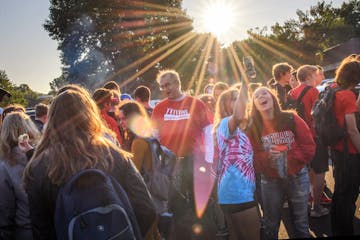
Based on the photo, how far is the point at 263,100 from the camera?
3.58 metres

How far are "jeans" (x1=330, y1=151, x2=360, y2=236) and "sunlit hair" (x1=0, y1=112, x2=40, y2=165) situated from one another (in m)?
2.96

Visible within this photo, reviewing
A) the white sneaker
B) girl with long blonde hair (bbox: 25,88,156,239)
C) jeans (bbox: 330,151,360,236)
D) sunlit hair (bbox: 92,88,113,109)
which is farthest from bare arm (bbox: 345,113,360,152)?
sunlit hair (bbox: 92,88,113,109)

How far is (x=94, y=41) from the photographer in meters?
33.8

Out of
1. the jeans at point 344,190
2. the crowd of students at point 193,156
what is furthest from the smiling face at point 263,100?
the jeans at point 344,190

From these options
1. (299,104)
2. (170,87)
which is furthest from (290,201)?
(170,87)

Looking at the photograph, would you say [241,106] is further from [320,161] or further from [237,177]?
[320,161]

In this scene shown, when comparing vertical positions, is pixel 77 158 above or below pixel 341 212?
above

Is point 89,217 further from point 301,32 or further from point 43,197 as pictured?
point 301,32

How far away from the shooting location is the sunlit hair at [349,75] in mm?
3746

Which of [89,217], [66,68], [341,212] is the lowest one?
[341,212]

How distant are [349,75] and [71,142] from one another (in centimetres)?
296

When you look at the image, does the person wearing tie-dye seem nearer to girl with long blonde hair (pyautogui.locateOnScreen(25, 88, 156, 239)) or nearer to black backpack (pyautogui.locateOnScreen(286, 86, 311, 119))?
girl with long blonde hair (pyautogui.locateOnScreen(25, 88, 156, 239))

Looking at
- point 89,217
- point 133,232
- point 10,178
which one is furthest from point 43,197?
point 10,178

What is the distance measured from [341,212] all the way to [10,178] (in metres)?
3.14
